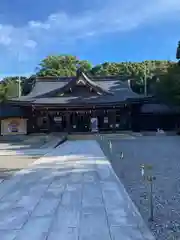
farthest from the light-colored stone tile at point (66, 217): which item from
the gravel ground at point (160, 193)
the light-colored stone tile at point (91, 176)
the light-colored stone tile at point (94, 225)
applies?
the light-colored stone tile at point (91, 176)

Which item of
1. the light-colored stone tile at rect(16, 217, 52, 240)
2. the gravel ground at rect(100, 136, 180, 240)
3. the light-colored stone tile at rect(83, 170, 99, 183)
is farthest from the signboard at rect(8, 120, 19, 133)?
the light-colored stone tile at rect(16, 217, 52, 240)

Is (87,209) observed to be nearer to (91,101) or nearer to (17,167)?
(17,167)

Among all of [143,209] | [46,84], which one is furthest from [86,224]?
[46,84]

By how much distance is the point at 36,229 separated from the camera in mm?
4125

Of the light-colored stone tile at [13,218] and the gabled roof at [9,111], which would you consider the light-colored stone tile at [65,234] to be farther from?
the gabled roof at [9,111]

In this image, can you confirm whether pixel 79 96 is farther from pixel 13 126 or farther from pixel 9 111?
pixel 13 126

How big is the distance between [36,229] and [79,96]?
91.0 feet

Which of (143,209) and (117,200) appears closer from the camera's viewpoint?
(143,209)

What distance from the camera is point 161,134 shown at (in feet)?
87.7

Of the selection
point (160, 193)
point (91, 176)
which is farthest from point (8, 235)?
point (91, 176)

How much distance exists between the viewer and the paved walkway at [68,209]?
3.98 metres

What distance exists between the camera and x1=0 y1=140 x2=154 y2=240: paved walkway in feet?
13.0

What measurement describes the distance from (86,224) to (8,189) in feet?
9.77

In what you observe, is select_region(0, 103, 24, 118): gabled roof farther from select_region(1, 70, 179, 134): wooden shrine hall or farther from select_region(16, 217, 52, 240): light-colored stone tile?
select_region(16, 217, 52, 240): light-colored stone tile
